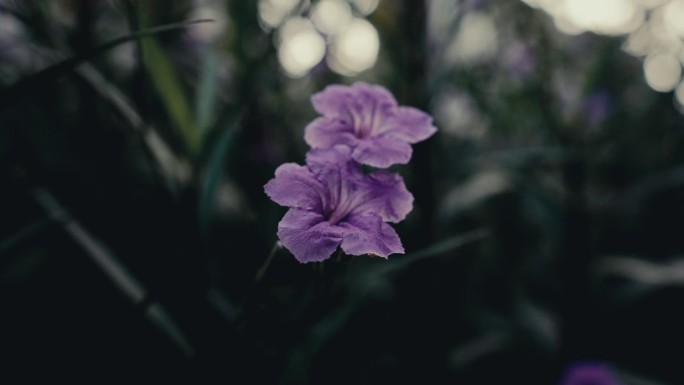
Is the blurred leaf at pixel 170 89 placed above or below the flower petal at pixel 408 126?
above

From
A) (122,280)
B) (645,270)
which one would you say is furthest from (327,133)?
(645,270)

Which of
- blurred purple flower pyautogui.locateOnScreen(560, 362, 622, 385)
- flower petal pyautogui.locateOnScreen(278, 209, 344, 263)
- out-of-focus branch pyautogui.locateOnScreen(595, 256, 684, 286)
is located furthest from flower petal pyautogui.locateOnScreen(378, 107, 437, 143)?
out-of-focus branch pyautogui.locateOnScreen(595, 256, 684, 286)

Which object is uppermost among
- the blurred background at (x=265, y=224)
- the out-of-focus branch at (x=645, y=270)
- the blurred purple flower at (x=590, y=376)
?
the blurred background at (x=265, y=224)

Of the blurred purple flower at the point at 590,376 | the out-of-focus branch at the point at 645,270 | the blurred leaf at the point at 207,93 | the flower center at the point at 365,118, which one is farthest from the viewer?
the out-of-focus branch at the point at 645,270

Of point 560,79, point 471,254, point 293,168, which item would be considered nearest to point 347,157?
point 293,168

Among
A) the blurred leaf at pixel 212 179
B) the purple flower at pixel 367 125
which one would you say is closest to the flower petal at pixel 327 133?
the purple flower at pixel 367 125

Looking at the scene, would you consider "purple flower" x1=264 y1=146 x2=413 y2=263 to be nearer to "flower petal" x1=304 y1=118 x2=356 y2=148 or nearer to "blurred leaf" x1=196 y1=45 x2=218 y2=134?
"flower petal" x1=304 y1=118 x2=356 y2=148

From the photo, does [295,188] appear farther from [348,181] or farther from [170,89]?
[170,89]

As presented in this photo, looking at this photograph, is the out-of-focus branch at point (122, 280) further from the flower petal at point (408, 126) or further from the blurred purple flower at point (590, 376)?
the blurred purple flower at point (590, 376)
